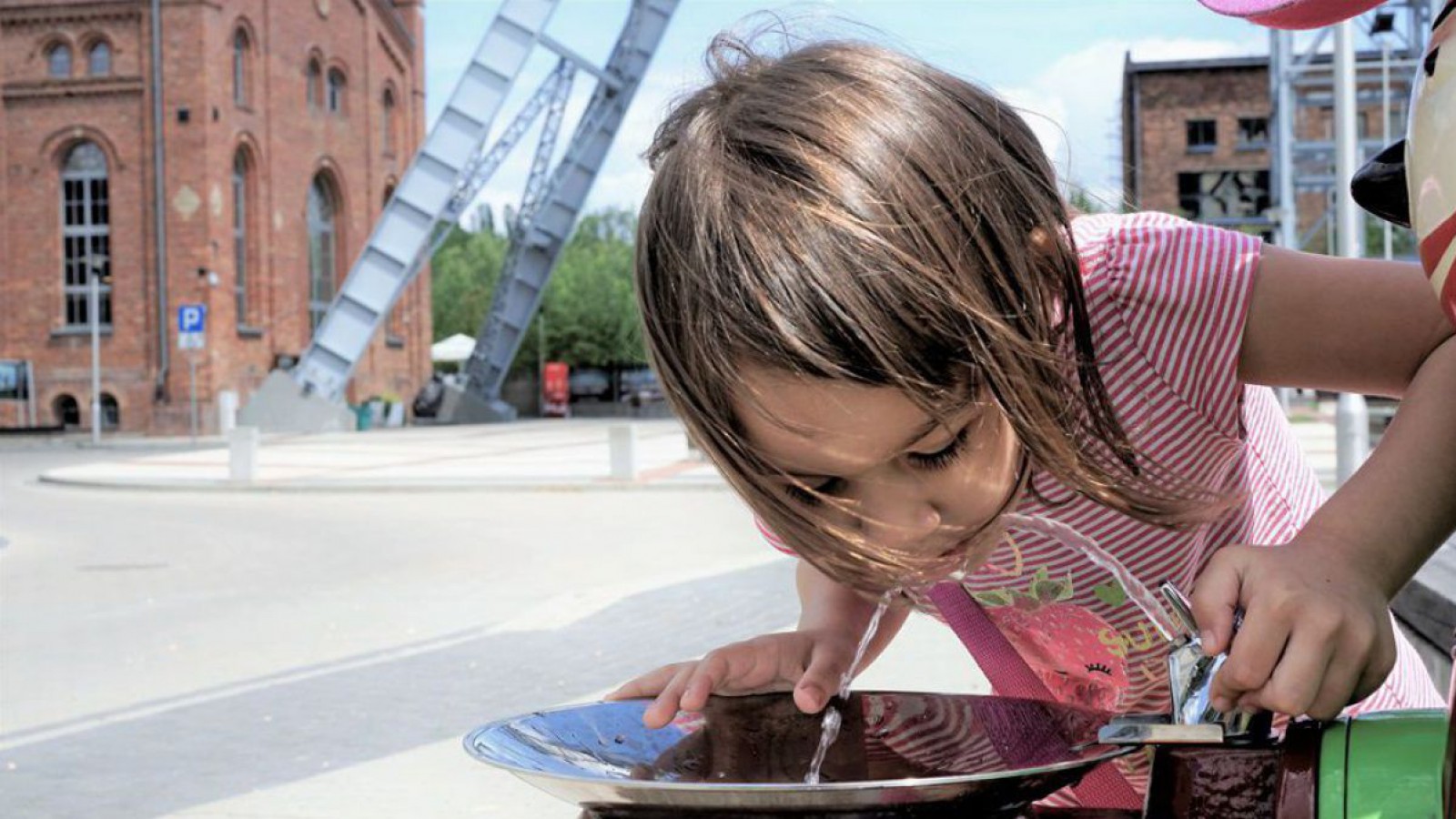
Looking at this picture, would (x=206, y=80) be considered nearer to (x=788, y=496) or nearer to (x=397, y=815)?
(x=397, y=815)

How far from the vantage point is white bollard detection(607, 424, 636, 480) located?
1630 cm

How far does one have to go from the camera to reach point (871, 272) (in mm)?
1145

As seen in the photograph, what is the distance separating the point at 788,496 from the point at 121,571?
856 cm

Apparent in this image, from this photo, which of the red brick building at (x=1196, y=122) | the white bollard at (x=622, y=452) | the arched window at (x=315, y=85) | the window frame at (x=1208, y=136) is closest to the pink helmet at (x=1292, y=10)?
the white bollard at (x=622, y=452)

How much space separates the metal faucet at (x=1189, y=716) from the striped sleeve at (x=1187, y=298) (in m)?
0.40

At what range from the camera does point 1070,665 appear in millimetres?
1572

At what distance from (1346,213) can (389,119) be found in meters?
36.2

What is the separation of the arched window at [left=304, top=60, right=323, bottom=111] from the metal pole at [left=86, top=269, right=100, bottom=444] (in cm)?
792

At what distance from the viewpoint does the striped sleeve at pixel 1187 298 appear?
132cm

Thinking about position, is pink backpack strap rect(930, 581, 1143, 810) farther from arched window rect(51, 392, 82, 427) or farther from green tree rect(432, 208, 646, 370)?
green tree rect(432, 208, 646, 370)

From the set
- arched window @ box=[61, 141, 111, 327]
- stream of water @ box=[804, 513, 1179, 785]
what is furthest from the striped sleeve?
arched window @ box=[61, 141, 111, 327]

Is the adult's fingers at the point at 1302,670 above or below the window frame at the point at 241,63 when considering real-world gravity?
below

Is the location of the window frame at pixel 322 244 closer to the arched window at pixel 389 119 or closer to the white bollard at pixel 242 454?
the arched window at pixel 389 119

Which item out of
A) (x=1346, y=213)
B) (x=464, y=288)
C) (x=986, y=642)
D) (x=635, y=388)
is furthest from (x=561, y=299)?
(x=986, y=642)
